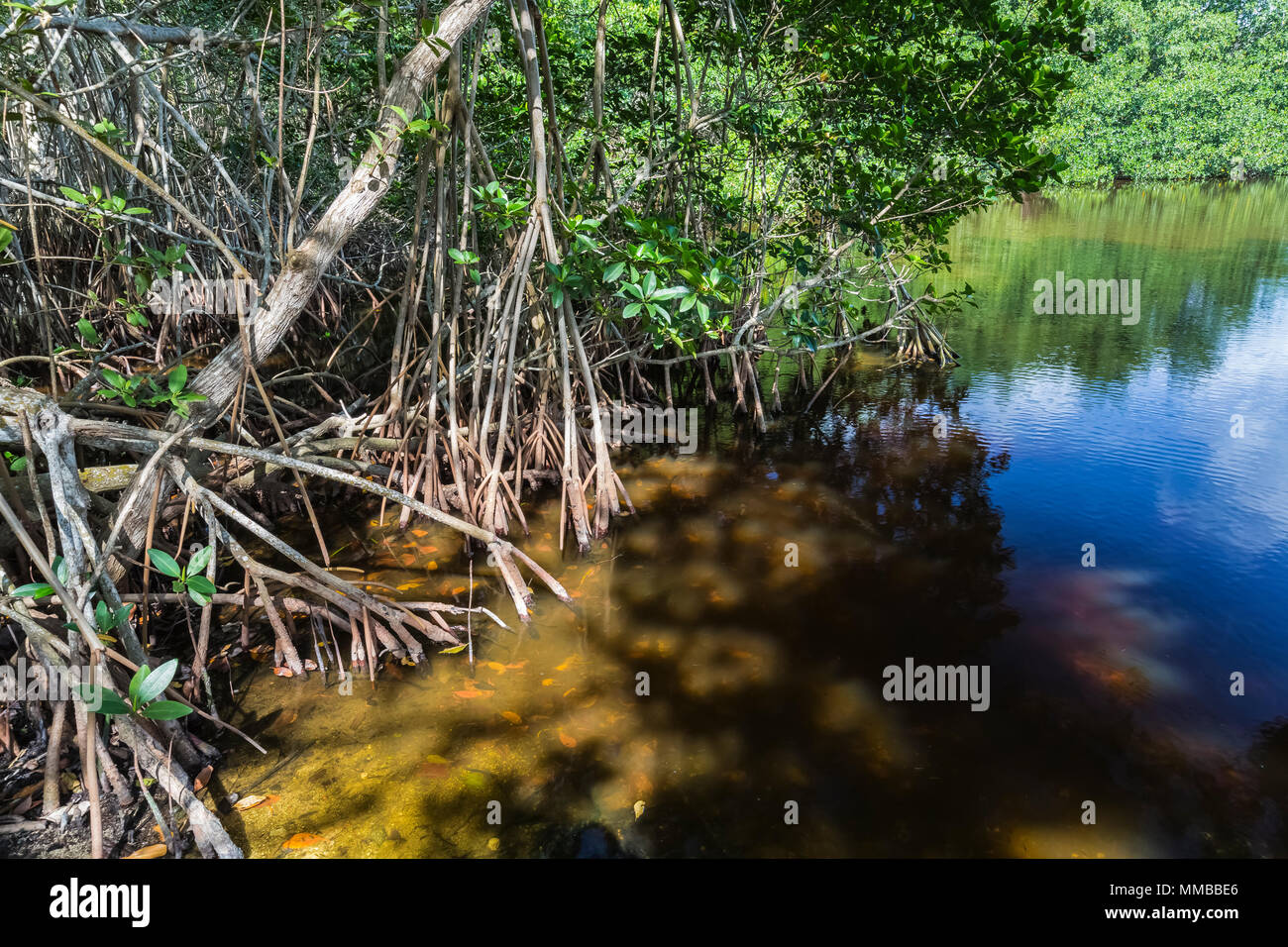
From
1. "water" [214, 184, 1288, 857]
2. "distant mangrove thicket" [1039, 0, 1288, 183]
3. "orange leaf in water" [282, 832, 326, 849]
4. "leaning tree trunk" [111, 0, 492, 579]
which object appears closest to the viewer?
"orange leaf in water" [282, 832, 326, 849]

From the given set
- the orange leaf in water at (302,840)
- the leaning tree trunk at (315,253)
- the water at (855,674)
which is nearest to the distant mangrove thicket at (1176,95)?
the water at (855,674)

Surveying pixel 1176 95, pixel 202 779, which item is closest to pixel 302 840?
pixel 202 779

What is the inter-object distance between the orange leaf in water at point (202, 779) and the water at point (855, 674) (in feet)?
Answer: 0.25

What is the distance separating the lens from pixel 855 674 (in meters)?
3.17

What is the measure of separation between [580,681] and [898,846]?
1423 mm

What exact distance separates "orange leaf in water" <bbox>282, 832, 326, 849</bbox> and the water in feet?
0.05

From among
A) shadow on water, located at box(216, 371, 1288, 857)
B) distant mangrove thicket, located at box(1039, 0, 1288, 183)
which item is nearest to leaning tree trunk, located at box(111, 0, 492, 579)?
shadow on water, located at box(216, 371, 1288, 857)

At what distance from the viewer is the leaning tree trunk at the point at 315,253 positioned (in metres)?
2.93

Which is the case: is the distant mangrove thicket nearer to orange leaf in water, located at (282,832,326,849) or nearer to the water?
the water

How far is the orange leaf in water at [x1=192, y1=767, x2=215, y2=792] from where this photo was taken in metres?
2.46

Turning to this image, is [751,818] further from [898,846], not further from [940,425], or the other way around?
[940,425]

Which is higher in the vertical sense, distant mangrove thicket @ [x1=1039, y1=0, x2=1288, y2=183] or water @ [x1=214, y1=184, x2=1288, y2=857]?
distant mangrove thicket @ [x1=1039, y1=0, x2=1288, y2=183]

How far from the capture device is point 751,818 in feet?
8.00
